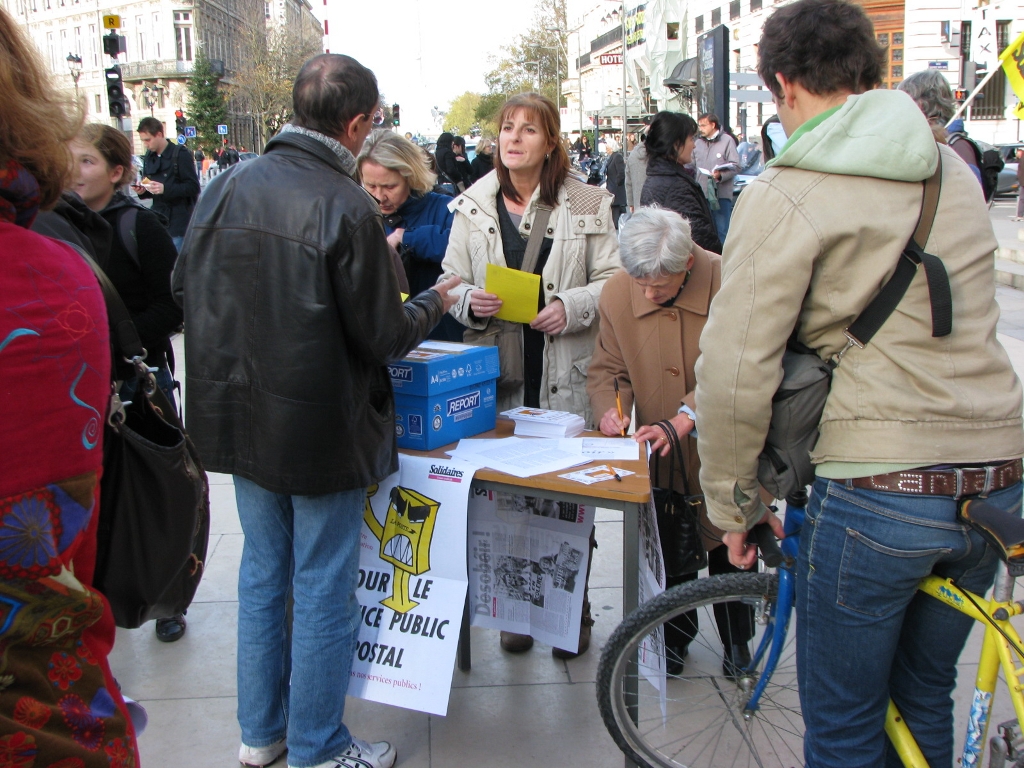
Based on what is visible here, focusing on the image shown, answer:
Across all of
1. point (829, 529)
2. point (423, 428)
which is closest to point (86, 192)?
point (423, 428)

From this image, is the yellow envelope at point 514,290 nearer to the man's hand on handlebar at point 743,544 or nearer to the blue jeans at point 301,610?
the blue jeans at point 301,610

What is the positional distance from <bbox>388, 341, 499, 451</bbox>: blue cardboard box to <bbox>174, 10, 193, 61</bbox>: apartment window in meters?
73.4

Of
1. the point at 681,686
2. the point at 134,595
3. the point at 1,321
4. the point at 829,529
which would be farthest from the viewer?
the point at 681,686

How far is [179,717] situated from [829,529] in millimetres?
2165

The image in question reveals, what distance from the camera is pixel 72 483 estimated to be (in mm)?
1066

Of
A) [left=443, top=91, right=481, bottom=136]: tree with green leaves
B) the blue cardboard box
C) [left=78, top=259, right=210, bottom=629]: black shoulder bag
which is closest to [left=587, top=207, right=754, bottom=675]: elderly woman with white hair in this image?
the blue cardboard box

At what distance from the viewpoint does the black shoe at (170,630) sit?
3.31m

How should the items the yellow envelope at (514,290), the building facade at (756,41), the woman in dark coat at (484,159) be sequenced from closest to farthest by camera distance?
the yellow envelope at (514,290), the woman in dark coat at (484,159), the building facade at (756,41)

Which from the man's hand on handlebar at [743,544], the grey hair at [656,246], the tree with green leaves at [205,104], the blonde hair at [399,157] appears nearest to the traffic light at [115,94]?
the blonde hair at [399,157]

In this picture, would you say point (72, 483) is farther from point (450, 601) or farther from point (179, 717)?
point (179, 717)

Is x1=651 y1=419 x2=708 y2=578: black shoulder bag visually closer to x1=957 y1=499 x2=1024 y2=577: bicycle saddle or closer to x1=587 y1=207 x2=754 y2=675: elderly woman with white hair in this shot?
x1=587 y1=207 x2=754 y2=675: elderly woman with white hair

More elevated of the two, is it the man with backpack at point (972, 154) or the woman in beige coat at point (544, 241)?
the man with backpack at point (972, 154)

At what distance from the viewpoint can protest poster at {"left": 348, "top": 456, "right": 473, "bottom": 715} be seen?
249 cm

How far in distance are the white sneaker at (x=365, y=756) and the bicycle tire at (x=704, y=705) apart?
0.65m
